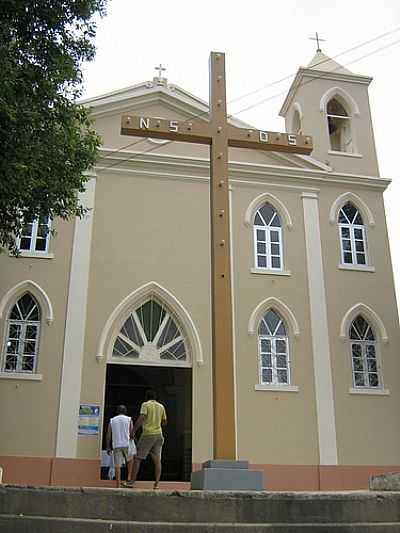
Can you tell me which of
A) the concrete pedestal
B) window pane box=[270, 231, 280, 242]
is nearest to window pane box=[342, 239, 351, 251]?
window pane box=[270, 231, 280, 242]

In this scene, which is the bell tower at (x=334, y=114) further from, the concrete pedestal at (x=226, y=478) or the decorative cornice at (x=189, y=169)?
the concrete pedestal at (x=226, y=478)

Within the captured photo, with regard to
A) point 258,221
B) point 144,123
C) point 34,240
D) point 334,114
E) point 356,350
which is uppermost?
point 334,114

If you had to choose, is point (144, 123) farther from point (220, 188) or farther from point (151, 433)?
point (151, 433)

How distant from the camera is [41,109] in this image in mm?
9438

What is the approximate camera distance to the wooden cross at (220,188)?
7.69 meters

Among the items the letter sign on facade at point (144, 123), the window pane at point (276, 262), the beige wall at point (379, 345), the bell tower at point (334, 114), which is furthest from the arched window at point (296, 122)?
the letter sign on facade at point (144, 123)

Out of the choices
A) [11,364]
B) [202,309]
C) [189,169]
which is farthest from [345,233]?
[11,364]

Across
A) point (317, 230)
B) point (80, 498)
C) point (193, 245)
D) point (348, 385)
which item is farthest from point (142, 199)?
point (80, 498)

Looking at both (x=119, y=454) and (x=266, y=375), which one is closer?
(x=119, y=454)

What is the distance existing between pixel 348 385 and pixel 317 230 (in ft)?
13.5

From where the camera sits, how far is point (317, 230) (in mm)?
16203

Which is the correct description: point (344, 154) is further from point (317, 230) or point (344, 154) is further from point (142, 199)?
point (142, 199)

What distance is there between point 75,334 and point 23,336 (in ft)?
3.86

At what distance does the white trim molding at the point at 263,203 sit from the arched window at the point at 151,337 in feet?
10.8
